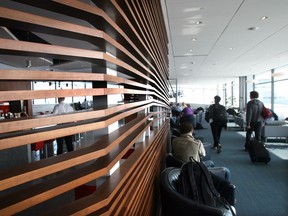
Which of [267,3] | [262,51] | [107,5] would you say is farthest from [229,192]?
[262,51]

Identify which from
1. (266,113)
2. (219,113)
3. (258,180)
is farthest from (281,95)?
(258,180)

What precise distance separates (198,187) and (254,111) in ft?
14.0

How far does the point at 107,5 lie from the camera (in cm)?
90

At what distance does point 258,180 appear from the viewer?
13.0 feet

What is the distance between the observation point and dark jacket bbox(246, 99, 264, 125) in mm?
5434

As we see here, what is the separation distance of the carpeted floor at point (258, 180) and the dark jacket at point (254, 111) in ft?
3.09

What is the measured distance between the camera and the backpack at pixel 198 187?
1909 mm

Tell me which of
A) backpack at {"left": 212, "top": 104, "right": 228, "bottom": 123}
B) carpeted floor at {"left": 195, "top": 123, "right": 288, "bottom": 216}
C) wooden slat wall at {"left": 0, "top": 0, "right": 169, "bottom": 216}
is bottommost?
carpeted floor at {"left": 195, "top": 123, "right": 288, "bottom": 216}

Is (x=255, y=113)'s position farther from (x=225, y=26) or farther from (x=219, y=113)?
(x=225, y=26)

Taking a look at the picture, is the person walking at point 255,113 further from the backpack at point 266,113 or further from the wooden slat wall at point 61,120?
the wooden slat wall at point 61,120

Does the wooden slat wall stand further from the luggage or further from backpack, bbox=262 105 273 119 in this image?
backpack, bbox=262 105 273 119

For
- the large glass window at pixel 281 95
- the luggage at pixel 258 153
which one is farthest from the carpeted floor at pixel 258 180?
the large glass window at pixel 281 95

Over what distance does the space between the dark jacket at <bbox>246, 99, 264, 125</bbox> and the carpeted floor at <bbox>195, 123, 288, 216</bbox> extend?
3.09 ft

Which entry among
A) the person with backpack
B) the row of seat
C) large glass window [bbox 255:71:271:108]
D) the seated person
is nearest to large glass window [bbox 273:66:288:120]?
large glass window [bbox 255:71:271:108]
